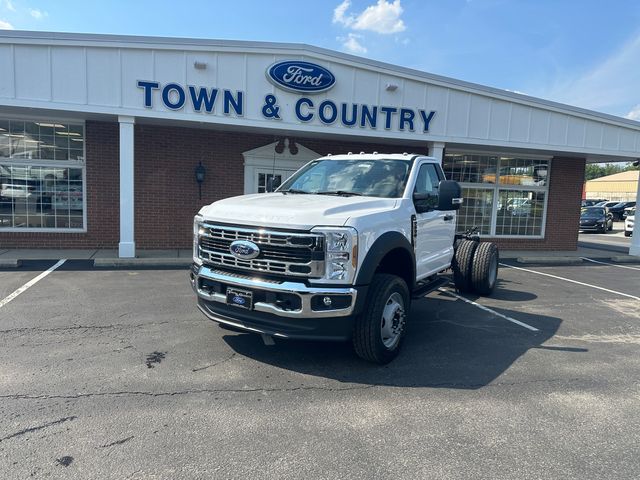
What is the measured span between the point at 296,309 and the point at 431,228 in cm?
262

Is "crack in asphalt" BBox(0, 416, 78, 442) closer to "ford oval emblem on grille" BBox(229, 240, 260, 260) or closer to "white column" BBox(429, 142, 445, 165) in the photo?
"ford oval emblem on grille" BBox(229, 240, 260, 260)

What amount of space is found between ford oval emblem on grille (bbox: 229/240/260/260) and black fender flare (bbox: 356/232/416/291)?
0.97 metres

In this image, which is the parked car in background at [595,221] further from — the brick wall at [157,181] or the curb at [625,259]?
the brick wall at [157,181]

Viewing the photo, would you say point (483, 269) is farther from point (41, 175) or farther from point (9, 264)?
point (41, 175)

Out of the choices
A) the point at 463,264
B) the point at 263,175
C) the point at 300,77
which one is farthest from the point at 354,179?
the point at 263,175

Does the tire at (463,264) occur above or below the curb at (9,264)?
above

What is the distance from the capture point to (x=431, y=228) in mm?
6008

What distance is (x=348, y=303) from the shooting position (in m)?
4.14

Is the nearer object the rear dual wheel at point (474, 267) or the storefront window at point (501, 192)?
the rear dual wheel at point (474, 267)

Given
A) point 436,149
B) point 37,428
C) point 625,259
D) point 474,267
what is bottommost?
point 37,428

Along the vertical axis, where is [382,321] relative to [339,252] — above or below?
below

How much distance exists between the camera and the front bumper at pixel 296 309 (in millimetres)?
4090

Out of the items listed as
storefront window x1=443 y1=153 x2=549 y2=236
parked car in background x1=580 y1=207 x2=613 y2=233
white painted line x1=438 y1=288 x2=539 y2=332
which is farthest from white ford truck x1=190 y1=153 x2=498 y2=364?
parked car in background x1=580 y1=207 x2=613 y2=233

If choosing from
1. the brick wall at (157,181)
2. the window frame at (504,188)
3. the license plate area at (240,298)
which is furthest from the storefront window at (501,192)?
the license plate area at (240,298)
